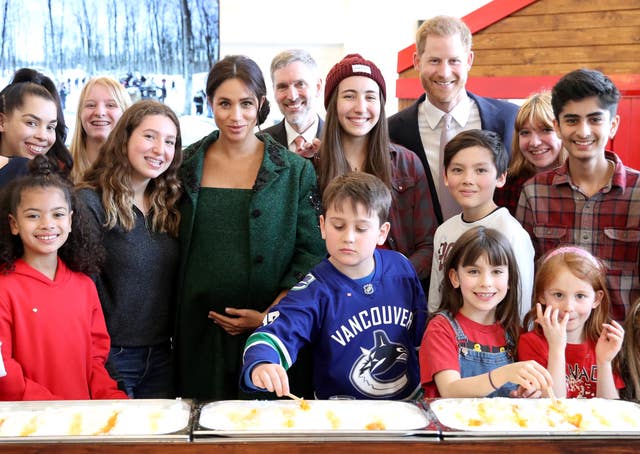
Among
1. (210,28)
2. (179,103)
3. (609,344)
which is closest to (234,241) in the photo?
(609,344)

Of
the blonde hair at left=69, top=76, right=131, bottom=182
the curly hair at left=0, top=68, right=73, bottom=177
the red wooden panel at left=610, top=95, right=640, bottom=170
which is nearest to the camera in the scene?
the curly hair at left=0, top=68, right=73, bottom=177

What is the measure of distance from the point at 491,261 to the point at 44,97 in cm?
199

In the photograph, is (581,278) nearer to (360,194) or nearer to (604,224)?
(604,224)

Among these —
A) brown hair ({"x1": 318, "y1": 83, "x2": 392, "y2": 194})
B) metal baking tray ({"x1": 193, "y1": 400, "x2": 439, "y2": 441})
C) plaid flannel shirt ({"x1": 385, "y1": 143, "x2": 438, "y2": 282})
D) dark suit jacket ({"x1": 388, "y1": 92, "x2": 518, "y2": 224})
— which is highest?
dark suit jacket ({"x1": 388, "y1": 92, "x2": 518, "y2": 224})

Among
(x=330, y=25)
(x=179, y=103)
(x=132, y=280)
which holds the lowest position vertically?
(x=132, y=280)

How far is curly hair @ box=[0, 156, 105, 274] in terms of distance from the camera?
7.66 feet

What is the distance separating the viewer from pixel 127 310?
2.57m

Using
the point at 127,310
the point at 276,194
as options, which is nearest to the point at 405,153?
the point at 276,194

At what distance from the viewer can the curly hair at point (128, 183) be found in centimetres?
257

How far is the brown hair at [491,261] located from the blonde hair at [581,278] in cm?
8

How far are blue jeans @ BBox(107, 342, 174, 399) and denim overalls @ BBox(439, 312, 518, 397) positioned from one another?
3.57 ft

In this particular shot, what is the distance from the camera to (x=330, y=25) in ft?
30.5

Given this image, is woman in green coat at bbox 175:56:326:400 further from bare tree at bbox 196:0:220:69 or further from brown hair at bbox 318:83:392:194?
bare tree at bbox 196:0:220:69

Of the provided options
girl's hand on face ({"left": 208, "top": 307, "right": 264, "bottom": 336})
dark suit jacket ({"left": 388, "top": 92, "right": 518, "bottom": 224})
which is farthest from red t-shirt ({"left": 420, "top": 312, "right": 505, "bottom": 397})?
dark suit jacket ({"left": 388, "top": 92, "right": 518, "bottom": 224})
